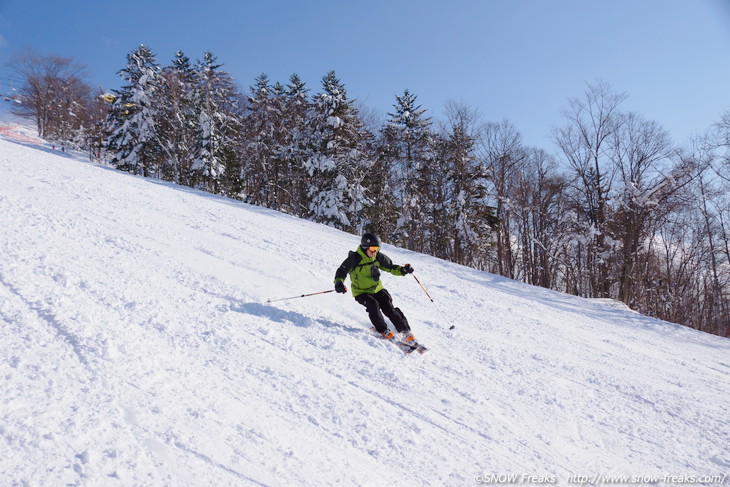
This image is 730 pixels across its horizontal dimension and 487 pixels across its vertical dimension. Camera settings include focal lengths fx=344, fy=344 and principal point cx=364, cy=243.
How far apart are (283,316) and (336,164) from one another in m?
17.0

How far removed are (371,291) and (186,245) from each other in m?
4.35

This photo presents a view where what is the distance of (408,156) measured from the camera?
22375 mm

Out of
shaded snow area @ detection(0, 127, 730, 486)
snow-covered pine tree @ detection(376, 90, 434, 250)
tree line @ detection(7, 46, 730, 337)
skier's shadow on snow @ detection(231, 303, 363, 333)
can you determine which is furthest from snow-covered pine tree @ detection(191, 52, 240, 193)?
skier's shadow on snow @ detection(231, 303, 363, 333)

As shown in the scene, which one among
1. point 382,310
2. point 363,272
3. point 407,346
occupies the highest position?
point 363,272

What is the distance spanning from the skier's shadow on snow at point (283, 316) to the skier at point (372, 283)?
14.9 inches

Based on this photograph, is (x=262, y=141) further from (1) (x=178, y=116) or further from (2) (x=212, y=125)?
(1) (x=178, y=116)

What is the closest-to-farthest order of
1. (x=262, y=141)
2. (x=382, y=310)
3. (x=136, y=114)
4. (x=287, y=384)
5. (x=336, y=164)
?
(x=287, y=384)
(x=382, y=310)
(x=336, y=164)
(x=136, y=114)
(x=262, y=141)

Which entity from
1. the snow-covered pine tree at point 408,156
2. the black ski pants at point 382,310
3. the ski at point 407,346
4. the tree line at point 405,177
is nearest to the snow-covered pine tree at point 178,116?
the tree line at point 405,177

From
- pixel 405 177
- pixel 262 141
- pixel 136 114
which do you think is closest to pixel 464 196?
pixel 405 177

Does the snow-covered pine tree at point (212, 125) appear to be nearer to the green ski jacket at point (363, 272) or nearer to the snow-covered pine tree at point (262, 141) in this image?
the snow-covered pine tree at point (262, 141)

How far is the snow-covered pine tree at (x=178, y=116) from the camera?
78.6 feet

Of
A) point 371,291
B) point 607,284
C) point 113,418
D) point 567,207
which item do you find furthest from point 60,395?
point 567,207

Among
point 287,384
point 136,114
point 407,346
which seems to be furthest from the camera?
point 136,114

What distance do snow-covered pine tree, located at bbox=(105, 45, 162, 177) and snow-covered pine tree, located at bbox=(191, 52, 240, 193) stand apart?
281 cm
